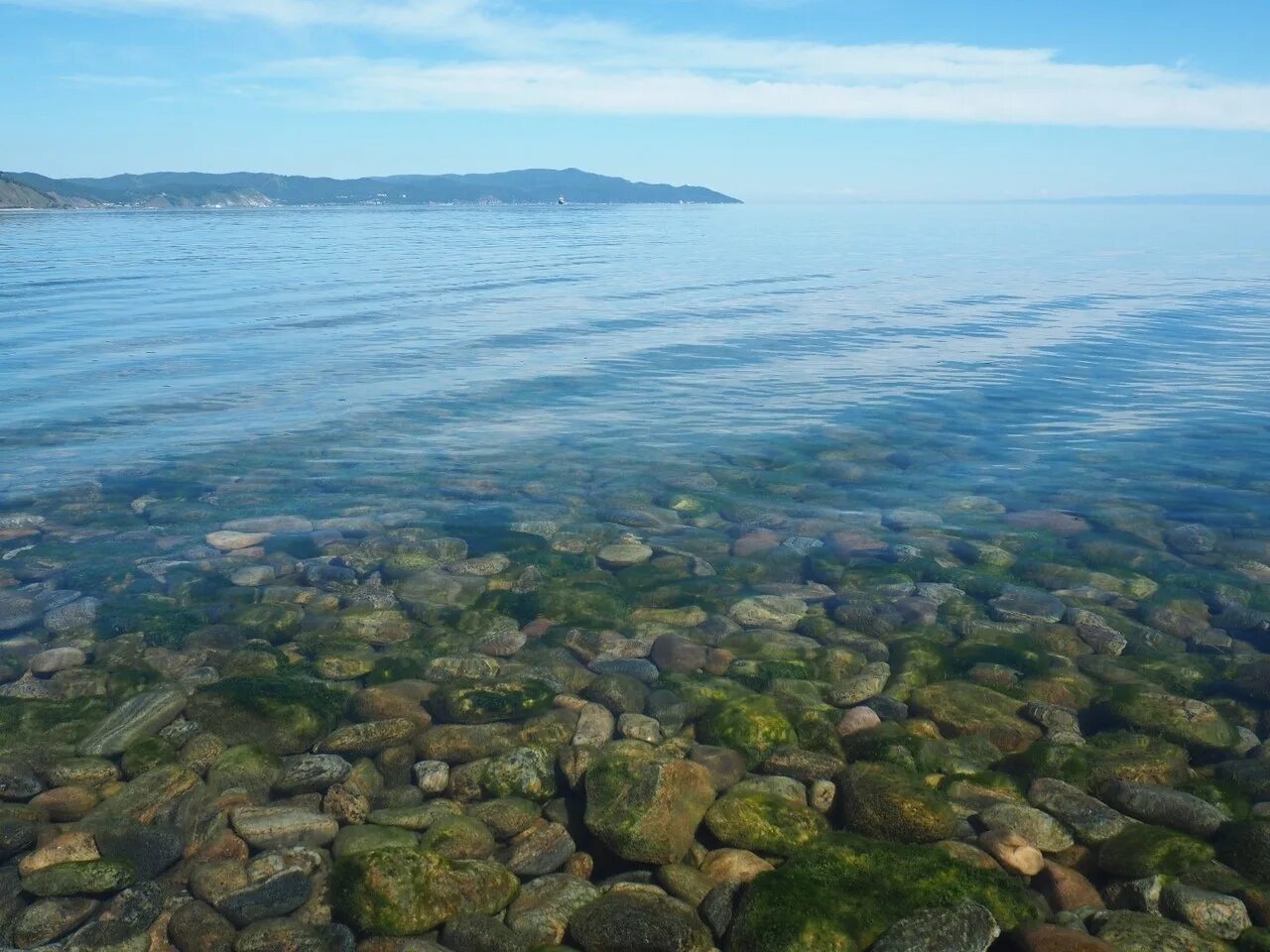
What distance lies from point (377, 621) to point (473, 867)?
430 cm

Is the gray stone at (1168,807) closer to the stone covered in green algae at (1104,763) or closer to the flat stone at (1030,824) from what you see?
the stone covered in green algae at (1104,763)

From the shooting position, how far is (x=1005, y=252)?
58594 millimetres

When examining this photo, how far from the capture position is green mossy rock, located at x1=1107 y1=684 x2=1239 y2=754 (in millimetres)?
7523

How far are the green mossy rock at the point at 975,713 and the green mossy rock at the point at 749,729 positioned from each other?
49.4 inches

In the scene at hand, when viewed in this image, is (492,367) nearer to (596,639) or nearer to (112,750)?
(596,639)

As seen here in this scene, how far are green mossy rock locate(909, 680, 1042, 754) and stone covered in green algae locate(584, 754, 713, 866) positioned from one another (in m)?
2.24

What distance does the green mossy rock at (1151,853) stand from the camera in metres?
A: 5.90

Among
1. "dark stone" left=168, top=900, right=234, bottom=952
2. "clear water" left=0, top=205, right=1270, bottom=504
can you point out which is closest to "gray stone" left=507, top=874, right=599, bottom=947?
"dark stone" left=168, top=900, right=234, bottom=952

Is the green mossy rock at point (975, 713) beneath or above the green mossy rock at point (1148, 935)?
beneath

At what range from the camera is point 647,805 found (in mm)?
6176

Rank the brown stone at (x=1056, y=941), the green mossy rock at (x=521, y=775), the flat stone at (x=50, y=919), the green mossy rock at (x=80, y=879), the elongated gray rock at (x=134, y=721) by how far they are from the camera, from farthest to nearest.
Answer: the elongated gray rock at (x=134, y=721) < the green mossy rock at (x=521, y=775) < the green mossy rock at (x=80, y=879) < the flat stone at (x=50, y=919) < the brown stone at (x=1056, y=941)

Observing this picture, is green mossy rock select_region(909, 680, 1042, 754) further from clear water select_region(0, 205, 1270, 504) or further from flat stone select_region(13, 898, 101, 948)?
clear water select_region(0, 205, 1270, 504)

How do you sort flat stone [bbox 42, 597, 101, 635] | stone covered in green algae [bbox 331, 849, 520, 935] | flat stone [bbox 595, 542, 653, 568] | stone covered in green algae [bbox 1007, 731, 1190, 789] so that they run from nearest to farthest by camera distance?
stone covered in green algae [bbox 331, 849, 520, 935] < stone covered in green algae [bbox 1007, 731, 1190, 789] < flat stone [bbox 42, 597, 101, 635] < flat stone [bbox 595, 542, 653, 568]

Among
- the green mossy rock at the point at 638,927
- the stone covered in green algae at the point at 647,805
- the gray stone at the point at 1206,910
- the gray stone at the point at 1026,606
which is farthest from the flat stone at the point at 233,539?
the gray stone at the point at 1206,910
